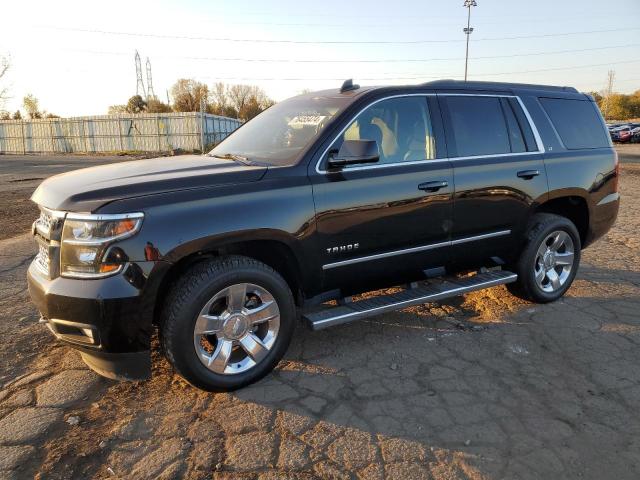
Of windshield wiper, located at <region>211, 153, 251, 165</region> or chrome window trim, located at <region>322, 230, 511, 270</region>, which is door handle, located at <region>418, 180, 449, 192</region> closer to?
chrome window trim, located at <region>322, 230, 511, 270</region>

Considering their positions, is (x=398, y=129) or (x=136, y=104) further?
(x=136, y=104)

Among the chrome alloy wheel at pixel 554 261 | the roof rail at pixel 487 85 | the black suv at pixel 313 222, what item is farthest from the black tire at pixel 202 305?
the chrome alloy wheel at pixel 554 261

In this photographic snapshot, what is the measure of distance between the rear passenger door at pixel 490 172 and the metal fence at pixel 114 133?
33.6 m

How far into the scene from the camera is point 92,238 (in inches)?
107

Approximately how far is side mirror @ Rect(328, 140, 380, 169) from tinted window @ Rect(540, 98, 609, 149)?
2310 millimetres

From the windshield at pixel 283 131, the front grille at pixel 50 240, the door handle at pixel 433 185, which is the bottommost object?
the front grille at pixel 50 240

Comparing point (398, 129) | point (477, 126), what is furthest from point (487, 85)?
point (398, 129)

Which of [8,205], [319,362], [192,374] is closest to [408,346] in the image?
[319,362]

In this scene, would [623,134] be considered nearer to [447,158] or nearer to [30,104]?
[447,158]

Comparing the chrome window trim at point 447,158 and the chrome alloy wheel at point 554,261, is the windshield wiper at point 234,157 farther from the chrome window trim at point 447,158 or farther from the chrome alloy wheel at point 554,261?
the chrome alloy wheel at point 554,261

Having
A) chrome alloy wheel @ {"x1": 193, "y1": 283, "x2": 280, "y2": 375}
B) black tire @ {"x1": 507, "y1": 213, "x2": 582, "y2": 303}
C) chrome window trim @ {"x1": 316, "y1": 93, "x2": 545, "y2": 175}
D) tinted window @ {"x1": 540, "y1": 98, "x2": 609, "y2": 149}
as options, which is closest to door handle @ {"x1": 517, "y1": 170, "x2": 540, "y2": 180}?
chrome window trim @ {"x1": 316, "y1": 93, "x2": 545, "y2": 175}

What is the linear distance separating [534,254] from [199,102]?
2099 inches

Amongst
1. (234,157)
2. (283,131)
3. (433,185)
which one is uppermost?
(283,131)

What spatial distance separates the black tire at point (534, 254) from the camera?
4.47 meters
